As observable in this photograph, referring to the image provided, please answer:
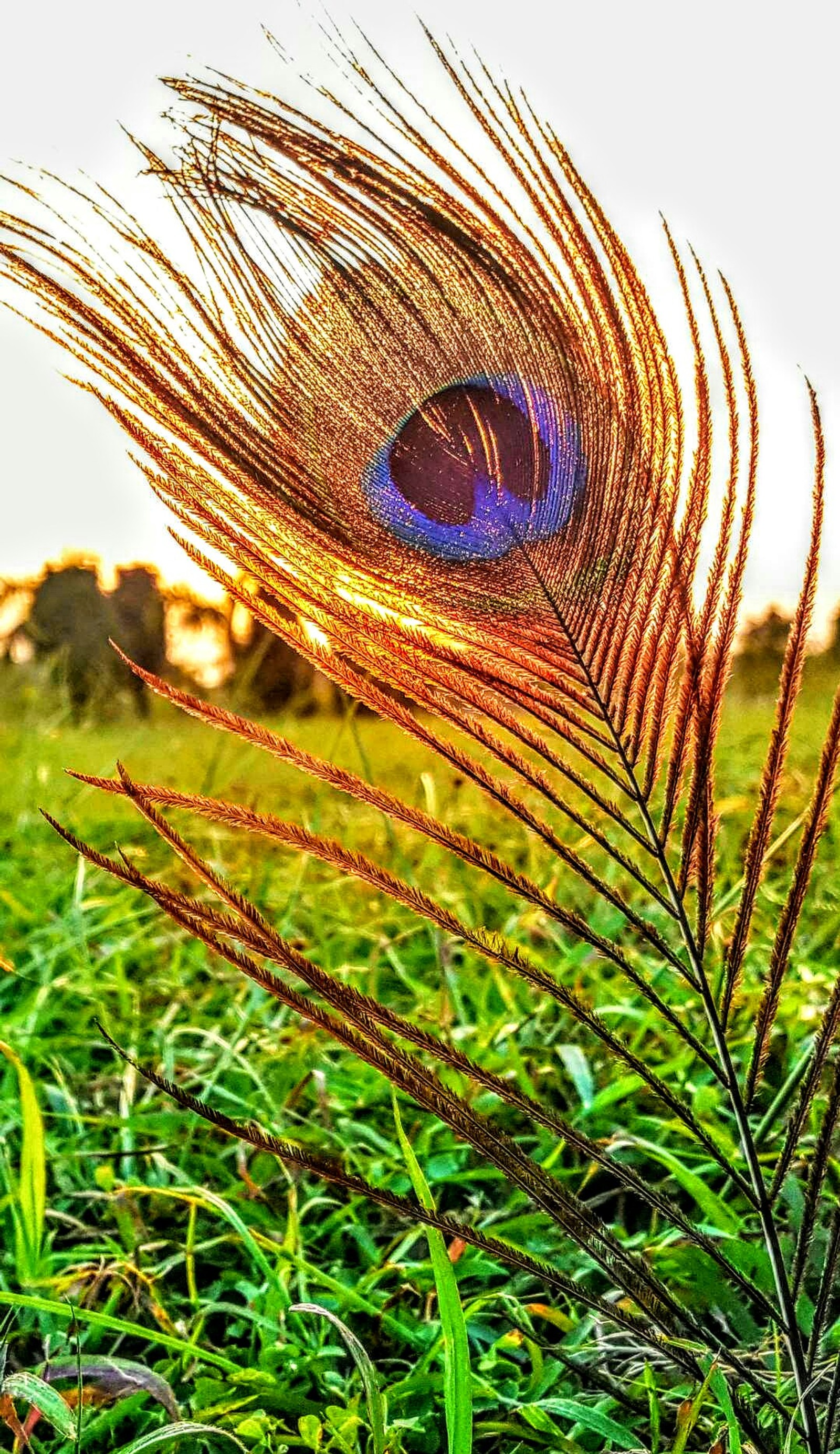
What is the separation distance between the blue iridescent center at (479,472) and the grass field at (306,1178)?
60 centimetres

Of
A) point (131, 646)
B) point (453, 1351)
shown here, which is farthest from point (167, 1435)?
point (131, 646)

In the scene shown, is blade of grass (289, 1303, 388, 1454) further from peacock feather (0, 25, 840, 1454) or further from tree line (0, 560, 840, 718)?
tree line (0, 560, 840, 718)

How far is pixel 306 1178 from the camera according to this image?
1651 mm

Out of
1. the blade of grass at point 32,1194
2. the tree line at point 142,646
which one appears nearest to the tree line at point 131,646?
the tree line at point 142,646

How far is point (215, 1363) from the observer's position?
1107mm

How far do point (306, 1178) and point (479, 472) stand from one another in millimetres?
1267

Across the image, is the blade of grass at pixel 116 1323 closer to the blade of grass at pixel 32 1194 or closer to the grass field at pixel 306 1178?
the grass field at pixel 306 1178

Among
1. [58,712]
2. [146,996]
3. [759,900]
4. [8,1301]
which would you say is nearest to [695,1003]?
[759,900]

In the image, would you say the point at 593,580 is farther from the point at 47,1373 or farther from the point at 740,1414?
the point at 47,1373

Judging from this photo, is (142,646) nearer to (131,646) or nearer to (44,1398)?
(131,646)

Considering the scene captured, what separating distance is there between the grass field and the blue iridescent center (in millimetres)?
603

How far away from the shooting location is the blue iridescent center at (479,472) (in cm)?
77

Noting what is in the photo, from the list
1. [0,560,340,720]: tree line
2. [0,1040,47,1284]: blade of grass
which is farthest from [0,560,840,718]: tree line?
[0,1040,47,1284]: blade of grass

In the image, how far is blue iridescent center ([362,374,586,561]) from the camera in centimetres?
77
